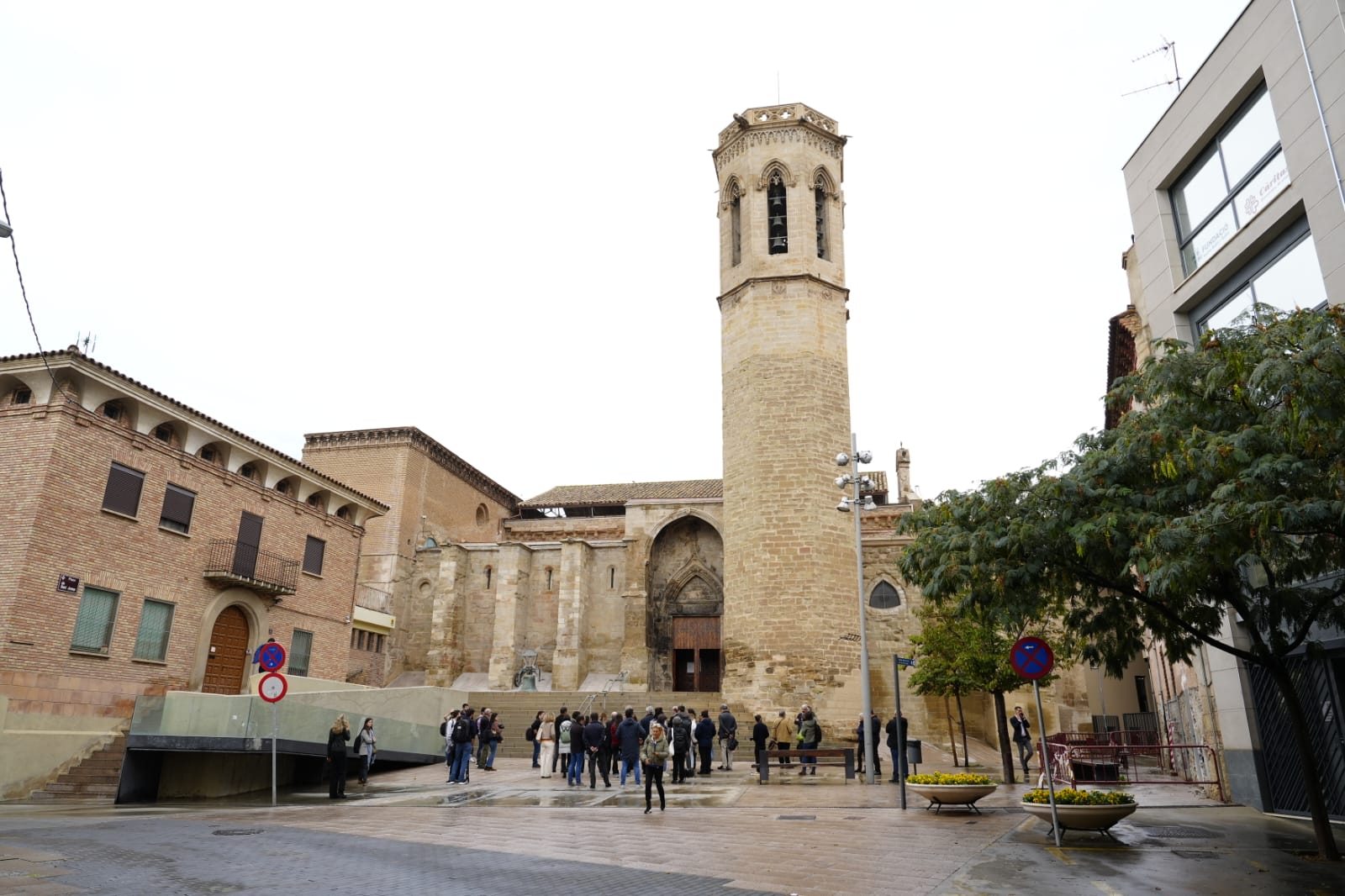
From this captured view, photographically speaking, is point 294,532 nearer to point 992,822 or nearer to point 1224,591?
point 992,822

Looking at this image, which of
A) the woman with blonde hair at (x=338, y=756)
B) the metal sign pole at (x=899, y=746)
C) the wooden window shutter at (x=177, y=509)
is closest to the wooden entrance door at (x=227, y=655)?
the wooden window shutter at (x=177, y=509)

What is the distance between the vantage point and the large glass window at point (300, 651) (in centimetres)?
2438

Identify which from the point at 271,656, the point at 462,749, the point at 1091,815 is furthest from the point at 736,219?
the point at 1091,815

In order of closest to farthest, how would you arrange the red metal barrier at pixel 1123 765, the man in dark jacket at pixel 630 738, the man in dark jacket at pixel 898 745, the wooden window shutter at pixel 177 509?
1. the red metal barrier at pixel 1123 765
2. the man in dark jacket at pixel 898 745
3. the man in dark jacket at pixel 630 738
4. the wooden window shutter at pixel 177 509

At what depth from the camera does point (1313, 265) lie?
11.2m

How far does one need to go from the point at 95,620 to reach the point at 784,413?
1965cm

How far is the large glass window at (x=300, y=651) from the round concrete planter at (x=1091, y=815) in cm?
2050

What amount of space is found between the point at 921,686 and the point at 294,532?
56.3 feet

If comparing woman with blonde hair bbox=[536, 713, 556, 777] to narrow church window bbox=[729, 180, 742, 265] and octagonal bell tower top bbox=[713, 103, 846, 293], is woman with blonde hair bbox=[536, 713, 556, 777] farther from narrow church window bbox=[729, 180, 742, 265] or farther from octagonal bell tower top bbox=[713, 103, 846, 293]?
narrow church window bbox=[729, 180, 742, 265]

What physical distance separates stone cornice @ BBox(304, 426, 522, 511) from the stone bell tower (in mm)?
18540

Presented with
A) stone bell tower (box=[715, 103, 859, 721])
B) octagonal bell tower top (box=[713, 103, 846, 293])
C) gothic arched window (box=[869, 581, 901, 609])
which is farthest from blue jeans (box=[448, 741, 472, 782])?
octagonal bell tower top (box=[713, 103, 846, 293])

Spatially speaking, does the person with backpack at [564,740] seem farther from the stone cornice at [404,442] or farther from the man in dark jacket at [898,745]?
the stone cornice at [404,442]

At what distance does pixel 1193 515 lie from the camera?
786cm

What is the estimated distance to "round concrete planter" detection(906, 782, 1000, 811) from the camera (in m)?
12.4
